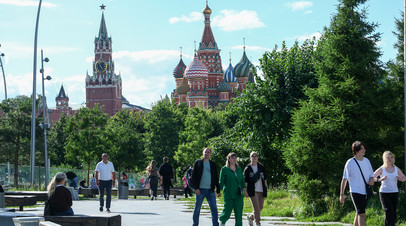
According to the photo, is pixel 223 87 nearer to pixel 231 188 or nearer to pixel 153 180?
pixel 153 180

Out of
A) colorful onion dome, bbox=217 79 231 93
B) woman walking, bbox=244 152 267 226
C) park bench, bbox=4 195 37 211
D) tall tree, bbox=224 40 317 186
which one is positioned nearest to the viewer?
woman walking, bbox=244 152 267 226

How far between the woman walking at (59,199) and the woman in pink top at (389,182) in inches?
213

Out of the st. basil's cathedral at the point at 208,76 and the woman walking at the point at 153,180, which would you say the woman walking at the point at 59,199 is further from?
the st. basil's cathedral at the point at 208,76

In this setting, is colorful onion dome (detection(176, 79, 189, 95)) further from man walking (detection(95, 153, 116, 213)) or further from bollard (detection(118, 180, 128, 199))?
man walking (detection(95, 153, 116, 213))

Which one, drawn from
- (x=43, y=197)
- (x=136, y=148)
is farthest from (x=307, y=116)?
(x=136, y=148)

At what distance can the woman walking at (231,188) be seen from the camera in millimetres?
12461

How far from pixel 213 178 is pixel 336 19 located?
254 inches

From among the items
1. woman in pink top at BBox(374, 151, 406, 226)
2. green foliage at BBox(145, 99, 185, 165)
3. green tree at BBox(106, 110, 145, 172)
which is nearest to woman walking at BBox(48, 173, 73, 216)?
woman in pink top at BBox(374, 151, 406, 226)

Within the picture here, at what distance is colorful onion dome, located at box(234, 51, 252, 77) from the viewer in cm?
15512

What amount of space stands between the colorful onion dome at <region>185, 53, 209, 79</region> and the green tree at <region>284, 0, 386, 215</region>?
126m

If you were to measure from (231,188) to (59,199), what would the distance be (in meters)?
3.43

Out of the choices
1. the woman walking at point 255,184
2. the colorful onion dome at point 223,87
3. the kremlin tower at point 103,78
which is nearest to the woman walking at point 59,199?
the woman walking at point 255,184

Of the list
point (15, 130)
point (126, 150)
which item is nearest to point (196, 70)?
point (126, 150)

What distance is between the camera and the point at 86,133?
55.5 metres
